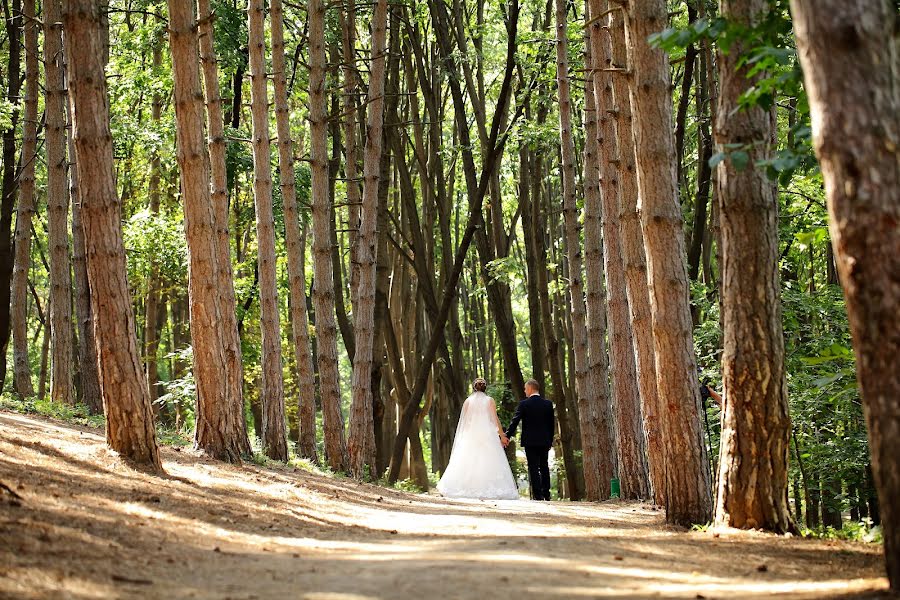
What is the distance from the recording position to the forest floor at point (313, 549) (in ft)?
18.0

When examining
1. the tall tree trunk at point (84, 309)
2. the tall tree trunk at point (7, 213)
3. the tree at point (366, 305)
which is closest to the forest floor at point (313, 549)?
the tree at point (366, 305)

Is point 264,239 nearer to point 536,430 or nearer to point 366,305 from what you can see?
point 366,305

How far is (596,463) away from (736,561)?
10657 millimetres

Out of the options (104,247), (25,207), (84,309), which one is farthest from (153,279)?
(104,247)

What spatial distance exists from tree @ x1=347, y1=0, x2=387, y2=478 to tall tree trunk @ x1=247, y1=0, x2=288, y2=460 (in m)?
2.17

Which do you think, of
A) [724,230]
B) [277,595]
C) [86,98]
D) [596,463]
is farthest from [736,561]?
[596,463]

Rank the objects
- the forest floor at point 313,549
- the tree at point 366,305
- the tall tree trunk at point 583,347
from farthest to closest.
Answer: the tree at point 366,305, the tall tree trunk at point 583,347, the forest floor at point 313,549

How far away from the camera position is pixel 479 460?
16844mm

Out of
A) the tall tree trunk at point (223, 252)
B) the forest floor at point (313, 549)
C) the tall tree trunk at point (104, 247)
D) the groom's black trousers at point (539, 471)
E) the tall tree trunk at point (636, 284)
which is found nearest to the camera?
the forest floor at point (313, 549)

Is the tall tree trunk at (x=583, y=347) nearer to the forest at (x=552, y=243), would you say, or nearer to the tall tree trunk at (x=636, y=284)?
the forest at (x=552, y=243)

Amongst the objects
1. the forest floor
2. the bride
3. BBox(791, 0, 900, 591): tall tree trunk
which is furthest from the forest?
the bride

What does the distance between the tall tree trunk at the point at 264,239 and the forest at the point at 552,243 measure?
0.04 meters

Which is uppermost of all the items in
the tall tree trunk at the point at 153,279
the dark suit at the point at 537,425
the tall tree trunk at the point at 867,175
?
the tall tree trunk at the point at 153,279

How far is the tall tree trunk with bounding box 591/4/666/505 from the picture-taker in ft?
35.3
